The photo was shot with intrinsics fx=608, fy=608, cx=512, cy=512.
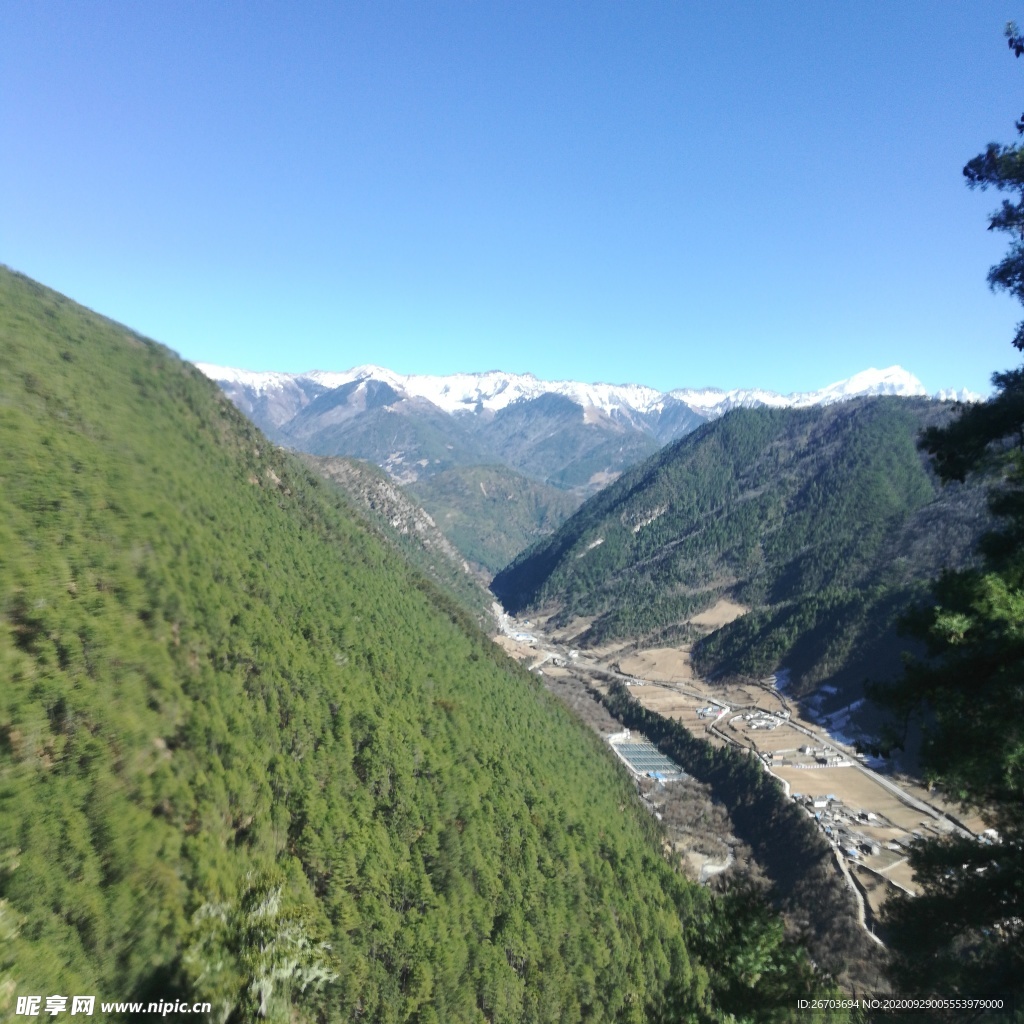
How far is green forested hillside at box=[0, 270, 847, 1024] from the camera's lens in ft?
79.7

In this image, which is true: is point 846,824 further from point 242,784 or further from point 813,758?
point 242,784

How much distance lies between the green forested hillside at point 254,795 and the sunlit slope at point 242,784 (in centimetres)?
20

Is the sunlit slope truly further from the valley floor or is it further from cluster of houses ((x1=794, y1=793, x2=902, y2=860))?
cluster of houses ((x1=794, y1=793, x2=902, y2=860))

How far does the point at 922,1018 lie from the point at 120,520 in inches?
2325

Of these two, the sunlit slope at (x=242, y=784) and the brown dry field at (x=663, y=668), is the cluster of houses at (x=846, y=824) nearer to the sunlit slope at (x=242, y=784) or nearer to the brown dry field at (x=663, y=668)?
the sunlit slope at (x=242, y=784)

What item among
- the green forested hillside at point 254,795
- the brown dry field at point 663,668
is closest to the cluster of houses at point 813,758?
the green forested hillside at point 254,795

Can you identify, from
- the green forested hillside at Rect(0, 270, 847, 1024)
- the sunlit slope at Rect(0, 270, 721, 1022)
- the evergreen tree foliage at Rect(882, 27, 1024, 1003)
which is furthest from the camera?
the sunlit slope at Rect(0, 270, 721, 1022)

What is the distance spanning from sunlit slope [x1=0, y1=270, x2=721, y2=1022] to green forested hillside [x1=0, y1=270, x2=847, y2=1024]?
0.64 feet

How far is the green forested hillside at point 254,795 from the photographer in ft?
79.7

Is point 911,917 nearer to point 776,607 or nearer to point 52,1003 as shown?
point 52,1003

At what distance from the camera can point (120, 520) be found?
5256 centimetres

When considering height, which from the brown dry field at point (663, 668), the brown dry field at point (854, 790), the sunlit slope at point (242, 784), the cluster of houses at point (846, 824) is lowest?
the brown dry field at point (663, 668)

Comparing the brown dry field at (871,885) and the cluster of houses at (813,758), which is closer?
the brown dry field at (871,885)

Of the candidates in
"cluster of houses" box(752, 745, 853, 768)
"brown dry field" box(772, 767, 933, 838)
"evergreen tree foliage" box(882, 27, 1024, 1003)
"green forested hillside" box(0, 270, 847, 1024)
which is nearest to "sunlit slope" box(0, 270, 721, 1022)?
"green forested hillside" box(0, 270, 847, 1024)
